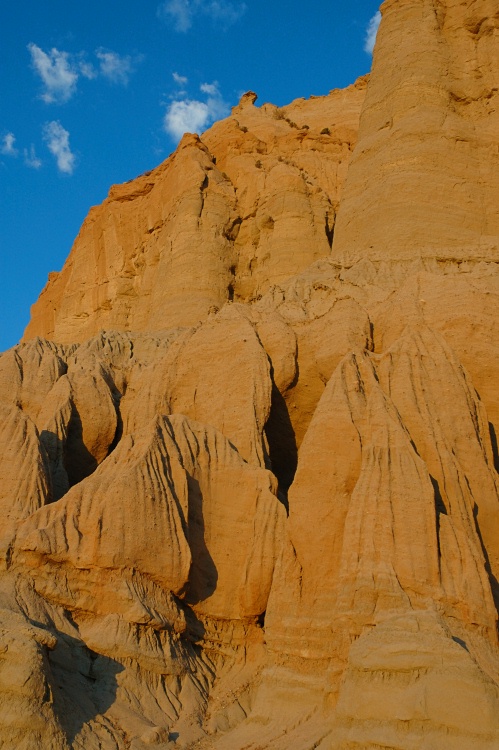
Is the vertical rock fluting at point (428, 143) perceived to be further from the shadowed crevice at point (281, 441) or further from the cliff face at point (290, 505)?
the shadowed crevice at point (281, 441)

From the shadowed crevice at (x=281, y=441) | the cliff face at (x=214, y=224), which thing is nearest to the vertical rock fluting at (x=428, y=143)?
the cliff face at (x=214, y=224)

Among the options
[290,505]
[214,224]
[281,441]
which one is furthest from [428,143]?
[290,505]

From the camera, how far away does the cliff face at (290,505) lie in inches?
470

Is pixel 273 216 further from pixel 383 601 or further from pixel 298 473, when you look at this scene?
pixel 383 601

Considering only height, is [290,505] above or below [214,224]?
below

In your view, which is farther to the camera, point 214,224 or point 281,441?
point 214,224

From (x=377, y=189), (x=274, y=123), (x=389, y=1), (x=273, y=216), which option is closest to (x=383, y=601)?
(x=377, y=189)

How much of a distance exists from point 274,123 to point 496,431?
2191 centimetres

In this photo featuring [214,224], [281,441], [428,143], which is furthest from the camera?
[214,224]

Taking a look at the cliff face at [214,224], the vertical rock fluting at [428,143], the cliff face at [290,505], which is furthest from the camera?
the cliff face at [214,224]

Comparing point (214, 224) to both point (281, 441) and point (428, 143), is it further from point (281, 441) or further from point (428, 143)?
point (281, 441)

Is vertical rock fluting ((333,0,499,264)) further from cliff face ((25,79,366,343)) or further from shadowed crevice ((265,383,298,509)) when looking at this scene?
shadowed crevice ((265,383,298,509))

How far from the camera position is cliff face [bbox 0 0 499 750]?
470 inches

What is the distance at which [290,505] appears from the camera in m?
15.0
